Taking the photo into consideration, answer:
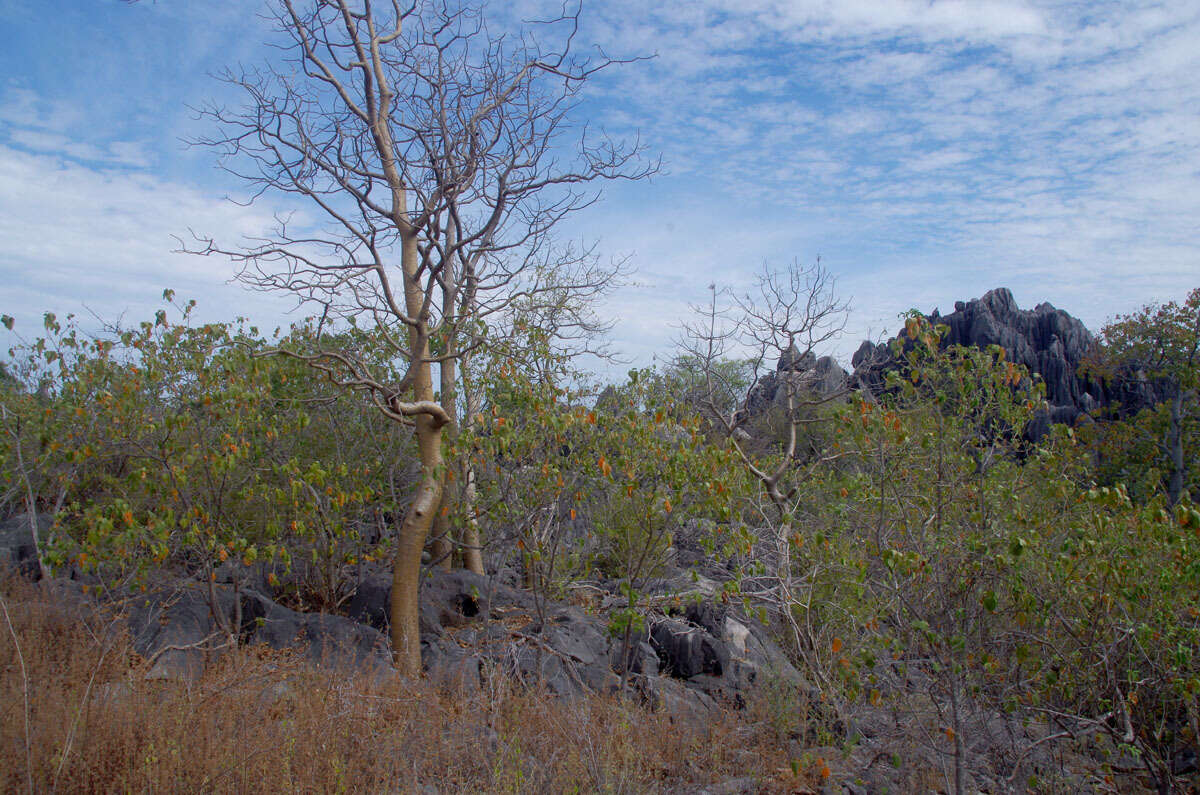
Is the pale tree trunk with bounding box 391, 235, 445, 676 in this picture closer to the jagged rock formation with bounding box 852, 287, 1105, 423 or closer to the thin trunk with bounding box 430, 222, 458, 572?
the thin trunk with bounding box 430, 222, 458, 572

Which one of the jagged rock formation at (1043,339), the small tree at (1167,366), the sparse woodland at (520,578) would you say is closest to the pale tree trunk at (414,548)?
the sparse woodland at (520,578)

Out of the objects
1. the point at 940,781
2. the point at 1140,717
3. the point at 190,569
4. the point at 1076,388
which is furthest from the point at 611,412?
the point at 1076,388

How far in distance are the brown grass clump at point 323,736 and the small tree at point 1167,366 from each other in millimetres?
16698

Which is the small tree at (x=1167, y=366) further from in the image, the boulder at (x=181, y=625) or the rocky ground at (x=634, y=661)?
the boulder at (x=181, y=625)

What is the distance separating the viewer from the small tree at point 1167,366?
1842 cm

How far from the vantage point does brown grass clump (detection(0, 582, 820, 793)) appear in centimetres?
377

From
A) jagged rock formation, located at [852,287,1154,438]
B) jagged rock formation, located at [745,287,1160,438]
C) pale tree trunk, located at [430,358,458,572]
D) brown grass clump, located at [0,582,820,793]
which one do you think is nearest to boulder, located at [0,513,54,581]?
brown grass clump, located at [0,582,820,793]

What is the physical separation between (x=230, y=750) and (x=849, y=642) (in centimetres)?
533

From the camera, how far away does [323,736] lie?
13.6 ft

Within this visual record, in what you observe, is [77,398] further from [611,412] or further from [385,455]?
[611,412]

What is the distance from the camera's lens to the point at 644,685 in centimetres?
661

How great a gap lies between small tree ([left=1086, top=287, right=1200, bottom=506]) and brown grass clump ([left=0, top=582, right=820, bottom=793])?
1670 cm

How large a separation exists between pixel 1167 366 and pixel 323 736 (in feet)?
76.1

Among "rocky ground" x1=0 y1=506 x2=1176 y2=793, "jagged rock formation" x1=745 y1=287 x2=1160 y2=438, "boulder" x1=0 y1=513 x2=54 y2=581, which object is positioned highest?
"jagged rock formation" x1=745 y1=287 x2=1160 y2=438
